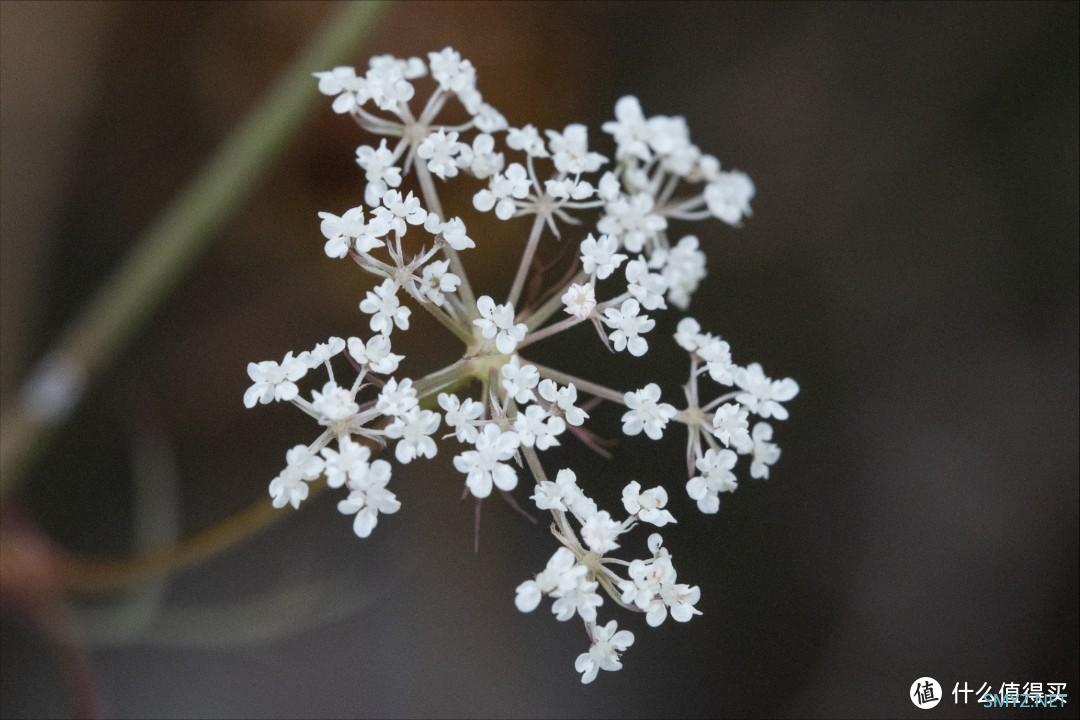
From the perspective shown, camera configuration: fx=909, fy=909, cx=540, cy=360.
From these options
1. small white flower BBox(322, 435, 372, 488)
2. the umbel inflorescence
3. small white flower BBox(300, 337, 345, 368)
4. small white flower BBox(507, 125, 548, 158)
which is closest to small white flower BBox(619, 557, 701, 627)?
the umbel inflorescence

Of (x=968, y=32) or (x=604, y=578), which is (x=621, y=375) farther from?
(x=968, y=32)

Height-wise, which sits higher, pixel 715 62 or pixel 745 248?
pixel 715 62

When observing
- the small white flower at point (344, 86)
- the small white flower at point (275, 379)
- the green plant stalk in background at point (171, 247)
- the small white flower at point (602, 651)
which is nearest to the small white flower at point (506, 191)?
the small white flower at point (344, 86)

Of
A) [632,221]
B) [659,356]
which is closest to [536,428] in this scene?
[632,221]

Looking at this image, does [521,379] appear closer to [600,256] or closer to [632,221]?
[600,256]

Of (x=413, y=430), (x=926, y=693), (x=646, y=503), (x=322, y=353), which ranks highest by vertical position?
(x=322, y=353)

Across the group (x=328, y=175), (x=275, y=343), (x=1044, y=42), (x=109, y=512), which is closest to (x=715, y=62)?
(x=1044, y=42)
